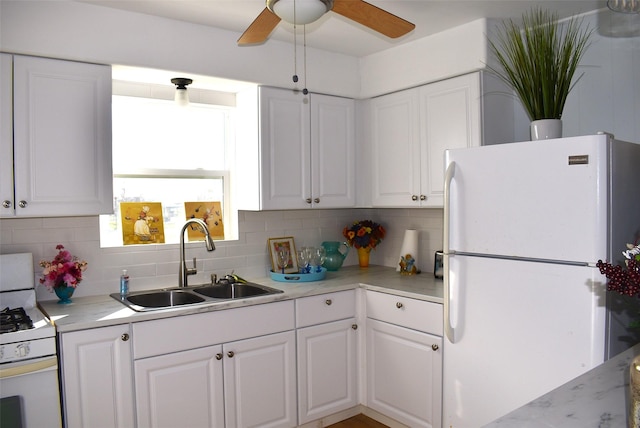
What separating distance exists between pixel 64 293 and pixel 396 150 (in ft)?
6.83

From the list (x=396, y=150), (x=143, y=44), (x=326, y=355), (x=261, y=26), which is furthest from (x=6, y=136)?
(x=396, y=150)

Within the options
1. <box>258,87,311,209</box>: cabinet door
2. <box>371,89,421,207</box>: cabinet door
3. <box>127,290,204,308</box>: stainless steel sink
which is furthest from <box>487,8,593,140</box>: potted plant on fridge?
<box>127,290,204,308</box>: stainless steel sink

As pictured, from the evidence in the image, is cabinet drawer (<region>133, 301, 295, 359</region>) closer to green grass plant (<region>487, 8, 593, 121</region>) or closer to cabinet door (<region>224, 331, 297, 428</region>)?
cabinet door (<region>224, 331, 297, 428</region>)

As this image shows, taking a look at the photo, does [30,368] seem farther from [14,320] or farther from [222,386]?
[222,386]

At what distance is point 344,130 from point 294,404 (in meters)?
1.75

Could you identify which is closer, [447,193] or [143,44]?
[447,193]

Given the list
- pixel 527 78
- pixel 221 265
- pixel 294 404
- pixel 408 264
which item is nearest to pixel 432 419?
pixel 294 404

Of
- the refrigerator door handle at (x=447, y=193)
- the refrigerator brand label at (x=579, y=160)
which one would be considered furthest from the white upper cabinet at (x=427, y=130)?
Answer: the refrigerator brand label at (x=579, y=160)

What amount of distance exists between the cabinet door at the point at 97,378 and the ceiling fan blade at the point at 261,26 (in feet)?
4.58

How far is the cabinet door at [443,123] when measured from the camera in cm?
282

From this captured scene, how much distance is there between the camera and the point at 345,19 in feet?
8.96

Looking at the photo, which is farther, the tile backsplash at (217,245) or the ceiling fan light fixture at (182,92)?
the ceiling fan light fixture at (182,92)

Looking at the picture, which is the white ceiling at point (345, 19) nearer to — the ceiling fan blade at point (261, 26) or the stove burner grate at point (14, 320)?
the ceiling fan blade at point (261, 26)

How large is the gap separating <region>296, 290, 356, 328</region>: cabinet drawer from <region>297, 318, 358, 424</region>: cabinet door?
0.13 ft
